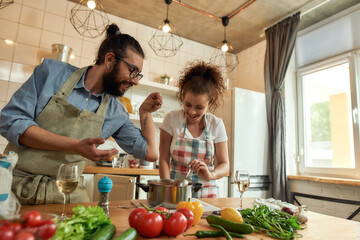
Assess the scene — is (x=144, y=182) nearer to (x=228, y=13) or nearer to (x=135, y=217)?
(x=135, y=217)

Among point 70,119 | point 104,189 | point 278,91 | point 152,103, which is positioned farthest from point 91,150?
point 278,91

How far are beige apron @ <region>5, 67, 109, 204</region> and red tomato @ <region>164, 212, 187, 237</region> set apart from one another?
617 mm

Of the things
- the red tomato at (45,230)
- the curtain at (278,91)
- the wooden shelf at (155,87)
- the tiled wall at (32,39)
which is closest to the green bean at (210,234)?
the red tomato at (45,230)

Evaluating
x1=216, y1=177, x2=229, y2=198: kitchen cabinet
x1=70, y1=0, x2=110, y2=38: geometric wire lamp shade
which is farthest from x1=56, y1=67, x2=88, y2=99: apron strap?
x1=216, y1=177, x2=229, y2=198: kitchen cabinet

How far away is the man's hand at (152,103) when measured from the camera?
4.72ft

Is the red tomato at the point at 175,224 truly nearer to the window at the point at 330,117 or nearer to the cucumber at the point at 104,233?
the cucumber at the point at 104,233

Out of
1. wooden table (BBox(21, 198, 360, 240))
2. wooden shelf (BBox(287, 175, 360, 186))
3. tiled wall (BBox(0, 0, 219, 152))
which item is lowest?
wooden table (BBox(21, 198, 360, 240))

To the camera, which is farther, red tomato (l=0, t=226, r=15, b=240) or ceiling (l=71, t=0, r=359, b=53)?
ceiling (l=71, t=0, r=359, b=53)

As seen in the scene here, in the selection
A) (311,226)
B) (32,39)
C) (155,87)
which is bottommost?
(311,226)

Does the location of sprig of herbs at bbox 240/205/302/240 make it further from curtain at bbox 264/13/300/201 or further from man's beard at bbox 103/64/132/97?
curtain at bbox 264/13/300/201

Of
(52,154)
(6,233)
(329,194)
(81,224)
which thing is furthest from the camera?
(329,194)

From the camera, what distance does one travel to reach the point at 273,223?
859 millimetres

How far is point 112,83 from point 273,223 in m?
1.03

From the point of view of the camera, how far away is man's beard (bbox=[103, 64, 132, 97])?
1350mm
